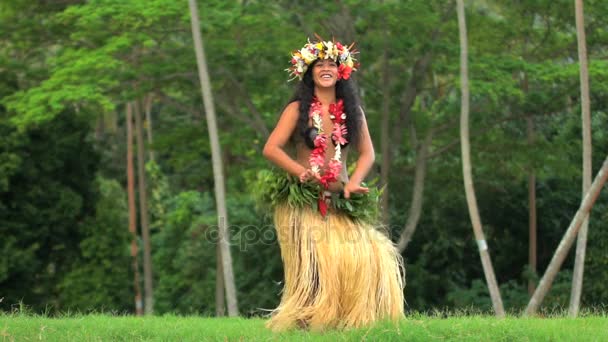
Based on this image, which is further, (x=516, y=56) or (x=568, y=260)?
(x=568, y=260)

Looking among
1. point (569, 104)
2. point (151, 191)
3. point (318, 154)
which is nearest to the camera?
point (318, 154)

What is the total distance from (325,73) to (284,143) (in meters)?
0.62

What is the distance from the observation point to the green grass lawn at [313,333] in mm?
7551

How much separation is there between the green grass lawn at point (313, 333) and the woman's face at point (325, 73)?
1.88m

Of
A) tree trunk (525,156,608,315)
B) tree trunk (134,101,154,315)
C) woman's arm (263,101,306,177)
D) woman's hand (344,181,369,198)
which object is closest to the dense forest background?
tree trunk (134,101,154,315)

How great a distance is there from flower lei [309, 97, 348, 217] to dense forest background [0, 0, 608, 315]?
10674mm

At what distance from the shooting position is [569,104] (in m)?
25.2

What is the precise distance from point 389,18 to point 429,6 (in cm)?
117

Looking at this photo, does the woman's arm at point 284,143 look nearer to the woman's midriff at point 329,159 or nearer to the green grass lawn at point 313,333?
the woman's midriff at point 329,159

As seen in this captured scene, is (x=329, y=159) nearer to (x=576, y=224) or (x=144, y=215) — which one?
(x=576, y=224)

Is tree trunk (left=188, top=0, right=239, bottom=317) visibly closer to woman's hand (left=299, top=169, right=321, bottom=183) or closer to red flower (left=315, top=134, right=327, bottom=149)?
red flower (left=315, top=134, right=327, bottom=149)

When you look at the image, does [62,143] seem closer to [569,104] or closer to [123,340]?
[569,104]

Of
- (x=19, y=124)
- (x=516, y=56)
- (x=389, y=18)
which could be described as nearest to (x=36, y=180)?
(x=19, y=124)

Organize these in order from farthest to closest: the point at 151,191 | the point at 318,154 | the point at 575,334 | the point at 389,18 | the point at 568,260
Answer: the point at 151,191 → the point at 568,260 → the point at 389,18 → the point at 318,154 → the point at 575,334
